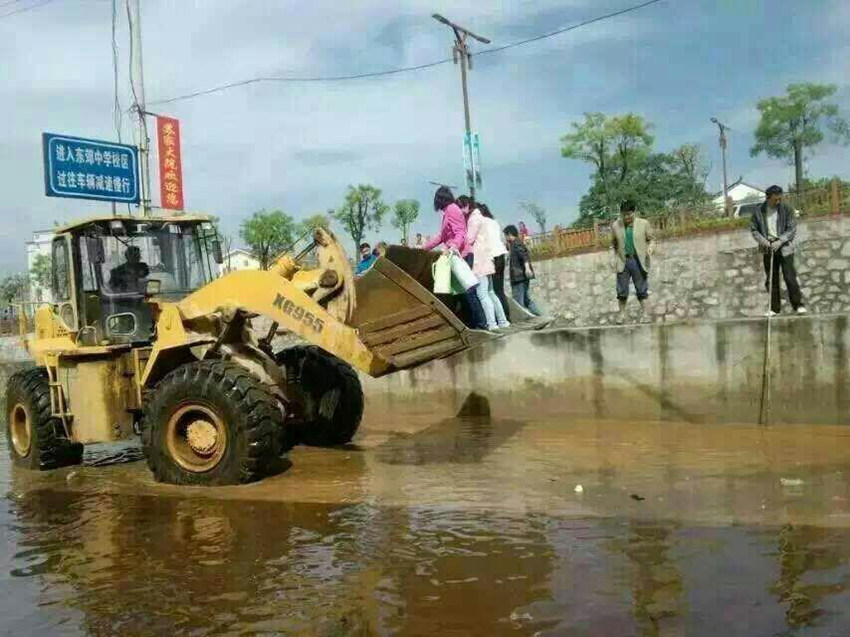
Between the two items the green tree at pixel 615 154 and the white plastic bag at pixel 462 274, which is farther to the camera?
the green tree at pixel 615 154

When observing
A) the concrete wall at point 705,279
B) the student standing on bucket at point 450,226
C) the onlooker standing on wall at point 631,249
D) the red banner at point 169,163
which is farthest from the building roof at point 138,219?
the red banner at point 169,163

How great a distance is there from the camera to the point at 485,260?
30.6 feet

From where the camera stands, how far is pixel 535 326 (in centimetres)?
917

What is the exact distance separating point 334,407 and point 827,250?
11.7 metres

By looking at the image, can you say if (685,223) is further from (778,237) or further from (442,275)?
(442,275)

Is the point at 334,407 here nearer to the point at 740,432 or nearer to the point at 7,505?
the point at 7,505

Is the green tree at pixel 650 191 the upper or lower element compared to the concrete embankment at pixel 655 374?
upper

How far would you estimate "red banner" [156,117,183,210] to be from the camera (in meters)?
22.0

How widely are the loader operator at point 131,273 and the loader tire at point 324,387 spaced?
5.50ft

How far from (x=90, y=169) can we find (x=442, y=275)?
1382cm

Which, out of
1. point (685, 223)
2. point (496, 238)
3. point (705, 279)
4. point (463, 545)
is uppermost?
point (685, 223)

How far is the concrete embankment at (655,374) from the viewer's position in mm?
8906

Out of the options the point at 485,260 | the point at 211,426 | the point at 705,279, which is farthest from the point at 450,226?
the point at 705,279

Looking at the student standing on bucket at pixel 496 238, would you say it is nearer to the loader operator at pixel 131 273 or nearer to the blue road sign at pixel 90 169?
the loader operator at pixel 131 273
